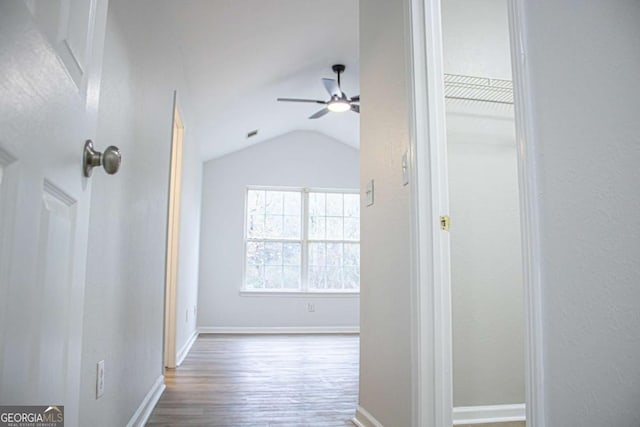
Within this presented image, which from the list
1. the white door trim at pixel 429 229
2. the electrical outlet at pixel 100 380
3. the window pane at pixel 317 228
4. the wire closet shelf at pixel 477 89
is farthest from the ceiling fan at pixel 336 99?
the electrical outlet at pixel 100 380

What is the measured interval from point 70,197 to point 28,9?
29 cm

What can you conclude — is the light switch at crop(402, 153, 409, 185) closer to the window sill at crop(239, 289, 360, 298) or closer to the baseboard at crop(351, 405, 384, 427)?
the baseboard at crop(351, 405, 384, 427)

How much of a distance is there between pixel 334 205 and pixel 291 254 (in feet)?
3.10

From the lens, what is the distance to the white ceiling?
2908 mm

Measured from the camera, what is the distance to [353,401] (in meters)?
2.66

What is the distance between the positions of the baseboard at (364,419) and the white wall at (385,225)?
0.02m

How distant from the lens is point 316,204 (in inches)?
243

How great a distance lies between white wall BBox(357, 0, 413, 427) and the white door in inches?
48.5

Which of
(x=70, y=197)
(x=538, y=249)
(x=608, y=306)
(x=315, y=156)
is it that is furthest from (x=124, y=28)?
(x=315, y=156)

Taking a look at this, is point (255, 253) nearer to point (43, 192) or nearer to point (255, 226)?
point (255, 226)

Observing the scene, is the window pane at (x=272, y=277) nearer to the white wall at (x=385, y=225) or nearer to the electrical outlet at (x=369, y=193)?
the white wall at (x=385, y=225)

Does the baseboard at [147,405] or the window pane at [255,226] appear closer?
the baseboard at [147,405]

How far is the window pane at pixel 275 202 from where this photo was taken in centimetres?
611

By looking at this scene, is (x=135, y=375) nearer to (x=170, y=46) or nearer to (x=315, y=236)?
(x=170, y=46)
